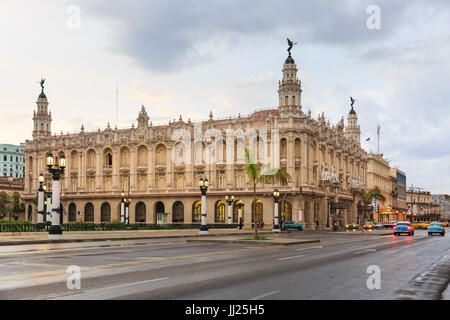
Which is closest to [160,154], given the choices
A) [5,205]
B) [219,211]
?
[219,211]

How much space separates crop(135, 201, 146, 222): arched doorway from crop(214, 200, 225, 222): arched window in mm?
14552

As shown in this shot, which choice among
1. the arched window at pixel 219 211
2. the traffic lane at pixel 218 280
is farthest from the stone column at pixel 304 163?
the traffic lane at pixel 218 280

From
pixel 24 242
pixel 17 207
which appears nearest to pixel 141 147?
pixel 17 207

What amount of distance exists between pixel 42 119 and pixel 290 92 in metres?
52.7

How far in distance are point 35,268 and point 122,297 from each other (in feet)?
21.9

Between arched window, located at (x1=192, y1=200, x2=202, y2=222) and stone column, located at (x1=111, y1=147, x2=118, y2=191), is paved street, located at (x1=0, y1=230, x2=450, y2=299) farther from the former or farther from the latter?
stone column, located at (x1=111, y1=147, x2=118, y2=191)

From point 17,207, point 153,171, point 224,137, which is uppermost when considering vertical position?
point 224,137

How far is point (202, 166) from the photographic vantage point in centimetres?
8144

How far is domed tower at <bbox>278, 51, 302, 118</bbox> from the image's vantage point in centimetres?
7794

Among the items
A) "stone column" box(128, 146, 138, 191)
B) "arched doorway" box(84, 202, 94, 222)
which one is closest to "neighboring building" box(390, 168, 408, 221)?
"stone column" box(128, 146, 138, 191)

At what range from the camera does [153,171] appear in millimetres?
86000

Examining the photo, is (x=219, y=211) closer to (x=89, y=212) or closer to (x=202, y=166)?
(x=202, y=166)

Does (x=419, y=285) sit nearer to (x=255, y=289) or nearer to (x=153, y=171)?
(x=255, y=289)
